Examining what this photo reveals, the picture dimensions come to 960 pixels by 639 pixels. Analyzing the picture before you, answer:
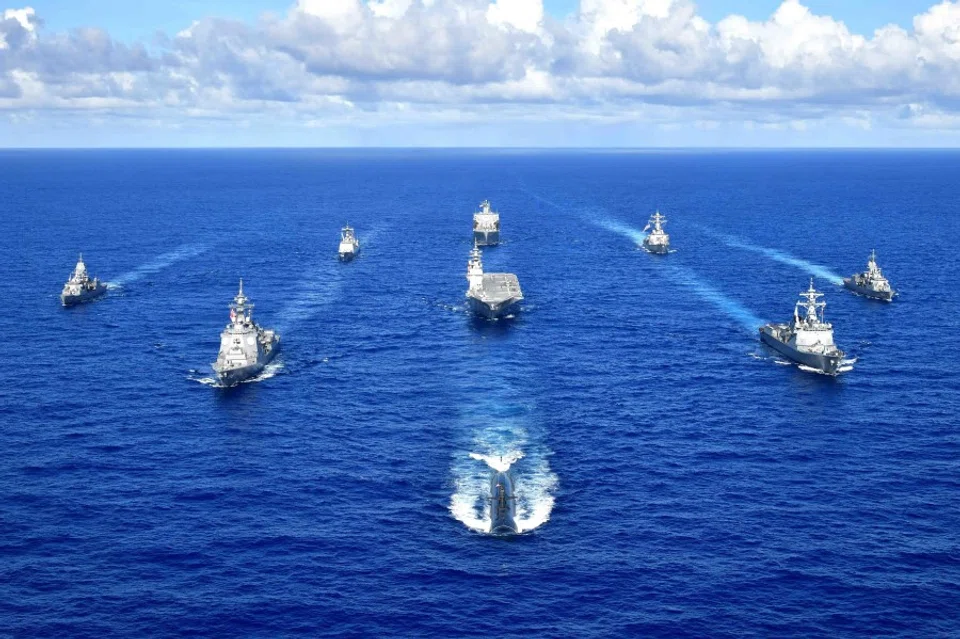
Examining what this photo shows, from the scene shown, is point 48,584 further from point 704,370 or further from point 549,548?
point 704,370

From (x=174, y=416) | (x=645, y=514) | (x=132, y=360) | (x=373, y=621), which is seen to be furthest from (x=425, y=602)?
(x=132, y=360)

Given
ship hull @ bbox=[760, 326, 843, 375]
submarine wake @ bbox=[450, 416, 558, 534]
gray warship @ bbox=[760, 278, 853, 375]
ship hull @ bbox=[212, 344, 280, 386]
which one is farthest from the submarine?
gray warship @ bbox=[760, 278, 853, 375]

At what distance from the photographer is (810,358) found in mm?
167500

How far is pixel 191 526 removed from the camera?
4267 inches

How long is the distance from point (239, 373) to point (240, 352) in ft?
13.4

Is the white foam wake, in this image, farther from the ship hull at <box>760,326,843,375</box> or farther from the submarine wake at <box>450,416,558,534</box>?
the ship hull at <box>760,326,843,375</box>

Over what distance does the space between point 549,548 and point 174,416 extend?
67226 mm

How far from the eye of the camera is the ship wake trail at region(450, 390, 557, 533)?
111 metres

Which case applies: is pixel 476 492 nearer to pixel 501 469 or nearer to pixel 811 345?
pixel 501 469

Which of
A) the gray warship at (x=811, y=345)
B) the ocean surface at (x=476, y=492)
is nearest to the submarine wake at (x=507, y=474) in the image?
the ocean surface at (x=476, y=492)

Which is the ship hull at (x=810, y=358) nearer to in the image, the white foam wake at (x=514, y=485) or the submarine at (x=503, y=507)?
the white foam wake at (x=514, y=485)

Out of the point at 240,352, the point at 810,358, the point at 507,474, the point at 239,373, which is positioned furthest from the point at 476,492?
the point at 810,358

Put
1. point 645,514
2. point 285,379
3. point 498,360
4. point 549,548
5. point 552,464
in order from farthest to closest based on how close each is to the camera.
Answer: point 498,360, point 285,379, point 552,464, point 645,514, point 549,548

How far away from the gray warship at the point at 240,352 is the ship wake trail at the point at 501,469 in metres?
41.2
